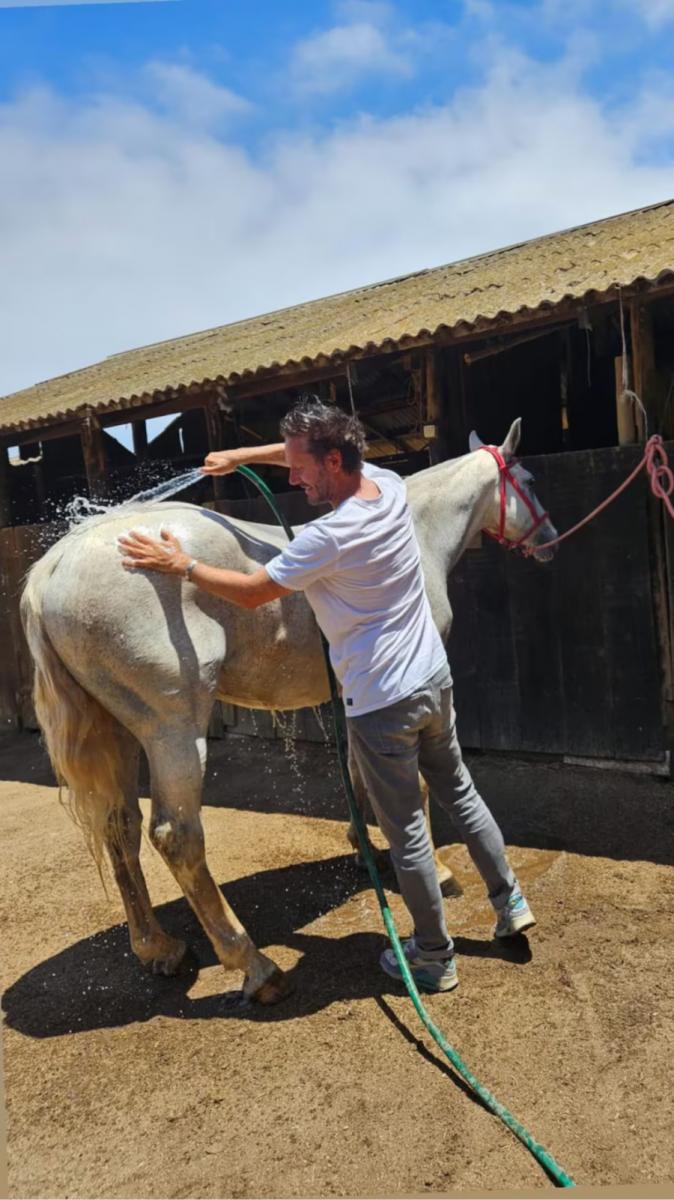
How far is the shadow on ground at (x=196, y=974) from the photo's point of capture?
111 inches

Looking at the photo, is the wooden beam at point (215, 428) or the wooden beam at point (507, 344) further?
the wooden beam at point (215, 428)

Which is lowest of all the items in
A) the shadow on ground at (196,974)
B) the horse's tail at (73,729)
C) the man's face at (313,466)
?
the shadow on ground at (196,974)

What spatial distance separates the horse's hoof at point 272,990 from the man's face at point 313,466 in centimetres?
173

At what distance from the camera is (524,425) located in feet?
24.5

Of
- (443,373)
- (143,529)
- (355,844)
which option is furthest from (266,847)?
(443,373)

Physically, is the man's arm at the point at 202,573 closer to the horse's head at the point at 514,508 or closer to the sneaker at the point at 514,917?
the sneaker at the point at 514,917

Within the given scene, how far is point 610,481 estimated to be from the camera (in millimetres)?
4758

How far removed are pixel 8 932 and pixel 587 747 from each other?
349cm

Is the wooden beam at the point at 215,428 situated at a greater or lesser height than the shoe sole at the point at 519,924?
Answer: greater

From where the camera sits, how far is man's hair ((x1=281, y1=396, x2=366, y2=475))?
246cm

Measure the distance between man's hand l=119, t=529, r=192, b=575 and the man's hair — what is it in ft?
1.74

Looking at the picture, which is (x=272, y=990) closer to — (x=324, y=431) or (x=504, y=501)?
(x=324, y=431)

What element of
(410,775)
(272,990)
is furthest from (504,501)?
(272,990)

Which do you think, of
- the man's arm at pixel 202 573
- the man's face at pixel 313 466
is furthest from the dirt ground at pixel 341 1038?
the man's face at pixel 313 466
